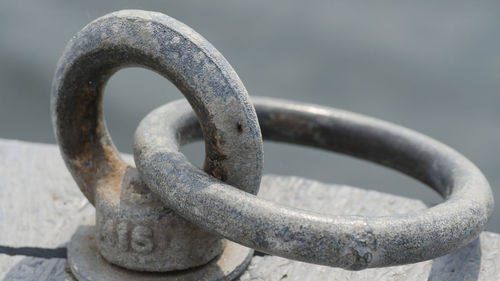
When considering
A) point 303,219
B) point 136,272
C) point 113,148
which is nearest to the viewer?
point 303,219

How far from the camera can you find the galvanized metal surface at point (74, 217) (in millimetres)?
1197

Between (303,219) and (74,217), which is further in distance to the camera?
(74,217)

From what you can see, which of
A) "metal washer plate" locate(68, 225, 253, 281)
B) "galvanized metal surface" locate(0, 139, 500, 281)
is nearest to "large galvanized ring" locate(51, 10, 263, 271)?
"metal washer plate" locate(68, 225, 253, 281)

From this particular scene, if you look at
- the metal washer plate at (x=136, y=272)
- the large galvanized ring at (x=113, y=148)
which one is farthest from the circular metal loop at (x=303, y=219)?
the metal washer plate at (x=136, y=272)

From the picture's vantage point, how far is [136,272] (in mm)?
1123

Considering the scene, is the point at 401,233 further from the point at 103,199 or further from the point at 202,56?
the point at 103,199

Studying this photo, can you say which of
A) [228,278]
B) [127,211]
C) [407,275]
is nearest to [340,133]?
[407,275]

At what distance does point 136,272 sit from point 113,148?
287 mm

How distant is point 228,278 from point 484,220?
49 centimetres

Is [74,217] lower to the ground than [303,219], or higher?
lower

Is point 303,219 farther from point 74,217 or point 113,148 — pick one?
point 74,217

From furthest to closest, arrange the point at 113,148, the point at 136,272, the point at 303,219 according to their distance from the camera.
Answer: the point at 113,148 < the point at 136,272 < the point at 303,219

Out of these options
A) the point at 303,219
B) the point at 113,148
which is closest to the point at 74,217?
the point at 113,148

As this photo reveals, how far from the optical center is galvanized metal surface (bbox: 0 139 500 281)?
1197mm
